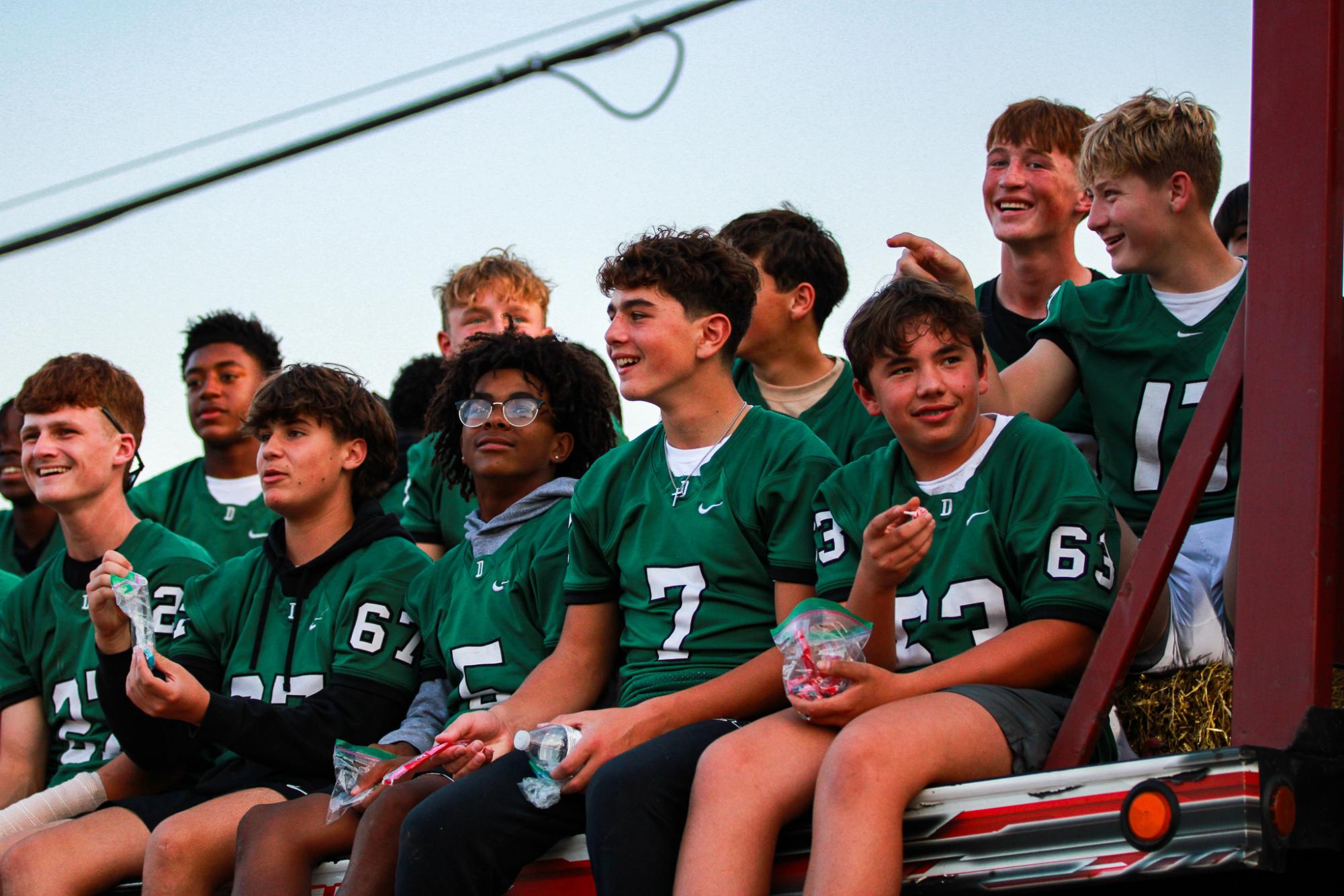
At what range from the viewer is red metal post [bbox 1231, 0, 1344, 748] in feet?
7.43

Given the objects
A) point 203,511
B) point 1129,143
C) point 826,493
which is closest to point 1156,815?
point 826,493

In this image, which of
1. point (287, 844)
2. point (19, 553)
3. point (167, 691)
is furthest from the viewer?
point (19, 553)

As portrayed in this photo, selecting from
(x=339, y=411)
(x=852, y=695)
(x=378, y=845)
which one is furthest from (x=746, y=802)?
(x=339, y=411)

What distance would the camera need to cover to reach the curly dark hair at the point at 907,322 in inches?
127

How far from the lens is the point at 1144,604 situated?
254 centimetres

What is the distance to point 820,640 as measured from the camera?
276 centimetres

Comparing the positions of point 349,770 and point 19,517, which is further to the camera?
point 19,517

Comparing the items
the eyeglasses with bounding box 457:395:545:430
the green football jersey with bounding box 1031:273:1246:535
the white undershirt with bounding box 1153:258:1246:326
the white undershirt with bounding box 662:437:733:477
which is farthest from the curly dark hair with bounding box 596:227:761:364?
the white undershirt with bounding box 1153:258:1246:326

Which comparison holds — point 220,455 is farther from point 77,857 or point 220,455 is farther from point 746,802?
point 746,802

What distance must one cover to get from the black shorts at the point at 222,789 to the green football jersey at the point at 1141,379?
2130 millimetres

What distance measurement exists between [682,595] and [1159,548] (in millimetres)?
1226

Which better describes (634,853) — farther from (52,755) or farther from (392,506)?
(392,506)

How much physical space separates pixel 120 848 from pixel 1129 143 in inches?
122

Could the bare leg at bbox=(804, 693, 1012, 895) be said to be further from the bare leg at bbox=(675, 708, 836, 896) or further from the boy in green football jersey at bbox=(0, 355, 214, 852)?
the boy in green football jersey at bbox=(0, 355, 214, 852)
